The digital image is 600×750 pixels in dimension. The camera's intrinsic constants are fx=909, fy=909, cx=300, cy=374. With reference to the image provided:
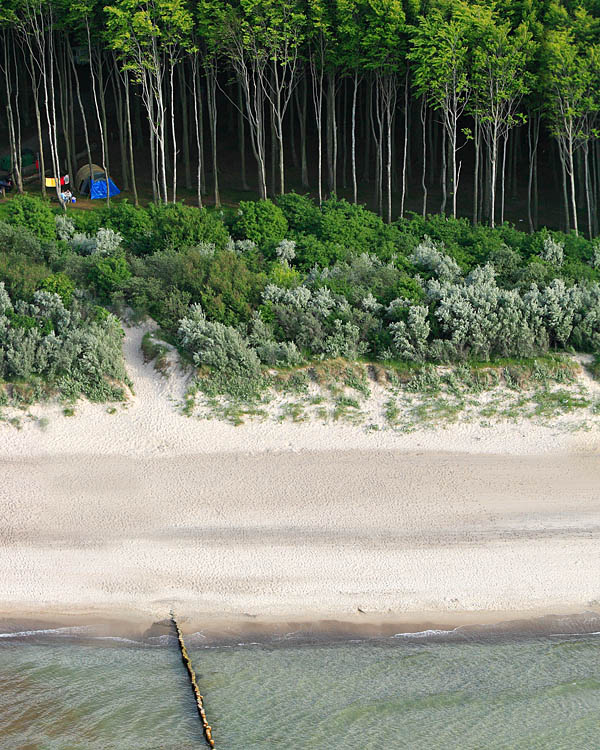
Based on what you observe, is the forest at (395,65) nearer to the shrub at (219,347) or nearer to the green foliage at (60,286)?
the green foliage at (60,286)

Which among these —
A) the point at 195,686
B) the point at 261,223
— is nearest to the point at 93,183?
the point at 261,223

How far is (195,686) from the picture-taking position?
10.5 metres

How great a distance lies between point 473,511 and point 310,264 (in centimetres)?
885

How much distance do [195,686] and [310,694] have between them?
4.38 feet

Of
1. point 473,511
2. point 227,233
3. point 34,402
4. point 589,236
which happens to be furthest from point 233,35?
point 473,511

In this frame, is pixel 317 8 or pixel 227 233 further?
pixel 317 8

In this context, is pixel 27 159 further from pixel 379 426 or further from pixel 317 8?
pixel 379 426

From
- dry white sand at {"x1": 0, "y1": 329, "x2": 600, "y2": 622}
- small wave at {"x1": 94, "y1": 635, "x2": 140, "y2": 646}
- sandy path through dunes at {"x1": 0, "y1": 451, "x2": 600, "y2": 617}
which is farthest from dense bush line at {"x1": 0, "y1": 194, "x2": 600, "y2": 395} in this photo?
small wave at {"x1": 94, "y1": 635, "x2": 140, "y2": 646}

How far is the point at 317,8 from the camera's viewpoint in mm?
27422

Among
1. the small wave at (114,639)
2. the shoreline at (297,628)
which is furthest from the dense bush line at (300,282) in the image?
the small wave at (114,639)

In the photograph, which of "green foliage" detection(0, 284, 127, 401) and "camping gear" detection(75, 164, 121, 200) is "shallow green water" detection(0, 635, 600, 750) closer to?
"green foliage" detection(0, 284, 127, 401)

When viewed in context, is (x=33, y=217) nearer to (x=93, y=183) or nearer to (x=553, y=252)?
(x=93, y=183)

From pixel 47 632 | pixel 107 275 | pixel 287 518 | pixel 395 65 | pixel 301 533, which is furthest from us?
pixel 395 65

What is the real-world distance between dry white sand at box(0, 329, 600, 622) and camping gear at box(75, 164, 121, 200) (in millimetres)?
17374
